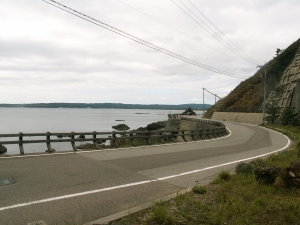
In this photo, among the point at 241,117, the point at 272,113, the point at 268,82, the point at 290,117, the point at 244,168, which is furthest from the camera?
the point at 268,82

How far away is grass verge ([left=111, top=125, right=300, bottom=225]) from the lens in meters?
4.78

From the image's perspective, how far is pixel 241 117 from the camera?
64562mm

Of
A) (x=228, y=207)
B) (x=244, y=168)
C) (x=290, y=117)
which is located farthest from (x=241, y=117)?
(x=228, y=207)

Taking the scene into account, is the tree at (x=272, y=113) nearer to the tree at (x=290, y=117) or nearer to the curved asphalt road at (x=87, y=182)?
the tree at (x=290, y=117)

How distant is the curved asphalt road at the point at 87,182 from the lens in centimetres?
531

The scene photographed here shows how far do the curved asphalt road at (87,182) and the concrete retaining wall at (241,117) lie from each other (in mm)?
48815

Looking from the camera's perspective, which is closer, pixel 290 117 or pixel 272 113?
pixel 290 117

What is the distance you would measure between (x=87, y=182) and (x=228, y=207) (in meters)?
3.88

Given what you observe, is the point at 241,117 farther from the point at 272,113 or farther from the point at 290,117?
the point at 290,117

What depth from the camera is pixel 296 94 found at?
163 ft

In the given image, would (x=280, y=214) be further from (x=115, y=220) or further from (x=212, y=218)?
(x=115, y=220)

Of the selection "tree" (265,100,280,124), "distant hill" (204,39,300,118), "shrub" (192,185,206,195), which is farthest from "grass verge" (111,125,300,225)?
"distant hill" (204,39,300,118)

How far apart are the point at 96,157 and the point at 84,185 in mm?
4448

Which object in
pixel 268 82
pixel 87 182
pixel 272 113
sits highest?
pixel 268 82
